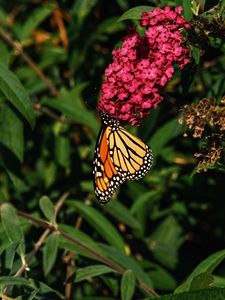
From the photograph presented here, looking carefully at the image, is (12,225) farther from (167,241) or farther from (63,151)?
(167,241)

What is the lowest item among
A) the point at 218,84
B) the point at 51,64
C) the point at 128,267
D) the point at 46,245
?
the point at 128,267

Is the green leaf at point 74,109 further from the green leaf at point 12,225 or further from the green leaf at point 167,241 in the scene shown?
the green leaf at point 12,225

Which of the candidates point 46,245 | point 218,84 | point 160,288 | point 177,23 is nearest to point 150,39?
point 177,23

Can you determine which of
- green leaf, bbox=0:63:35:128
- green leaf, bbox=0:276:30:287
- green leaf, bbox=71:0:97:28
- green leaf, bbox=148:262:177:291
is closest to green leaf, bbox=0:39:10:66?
green leaf, bbox=0:63:35:128

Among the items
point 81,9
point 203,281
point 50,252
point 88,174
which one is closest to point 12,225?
point 50,252

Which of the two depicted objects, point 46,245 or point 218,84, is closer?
point 46,245

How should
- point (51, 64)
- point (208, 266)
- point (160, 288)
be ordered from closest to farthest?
point (208, 266)
point (160, 288)
point (51, 64)

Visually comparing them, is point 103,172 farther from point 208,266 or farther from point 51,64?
point 51,64
